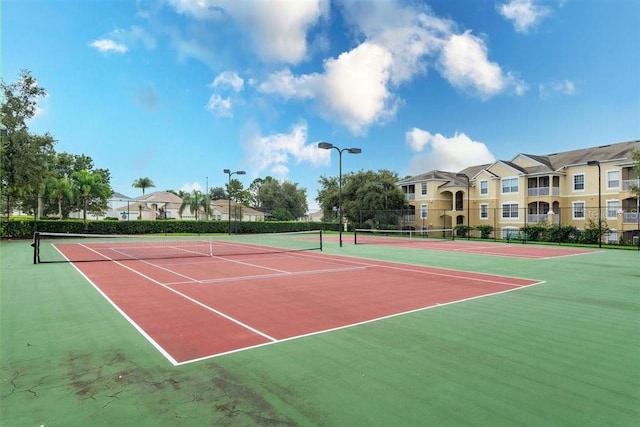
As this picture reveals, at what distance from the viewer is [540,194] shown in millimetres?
36938

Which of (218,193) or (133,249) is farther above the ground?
(218,193)

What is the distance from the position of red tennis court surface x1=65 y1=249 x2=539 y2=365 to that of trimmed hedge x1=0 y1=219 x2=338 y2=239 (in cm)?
1857

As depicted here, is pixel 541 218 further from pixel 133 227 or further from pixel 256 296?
pixel 133 227

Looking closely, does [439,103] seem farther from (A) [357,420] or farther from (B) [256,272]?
(A) [357,420]

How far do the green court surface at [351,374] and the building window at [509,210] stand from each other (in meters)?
34.6

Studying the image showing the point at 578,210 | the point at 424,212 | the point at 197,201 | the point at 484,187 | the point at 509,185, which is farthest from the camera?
the point at 197,201

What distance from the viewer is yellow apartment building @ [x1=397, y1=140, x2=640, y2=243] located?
104ft

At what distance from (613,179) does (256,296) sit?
3664 centimetres

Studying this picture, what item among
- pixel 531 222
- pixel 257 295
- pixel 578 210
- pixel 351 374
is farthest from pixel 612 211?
pixel 351 374

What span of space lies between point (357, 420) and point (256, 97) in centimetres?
3177

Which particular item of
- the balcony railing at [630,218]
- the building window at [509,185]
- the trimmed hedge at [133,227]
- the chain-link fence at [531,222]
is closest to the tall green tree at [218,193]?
the trimmed hedge at [133,227]

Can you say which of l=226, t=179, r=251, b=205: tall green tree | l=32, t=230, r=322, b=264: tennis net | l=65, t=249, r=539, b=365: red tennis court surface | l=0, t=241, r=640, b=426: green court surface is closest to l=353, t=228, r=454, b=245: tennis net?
l=32, t=230, r=322, b=264: tennis net

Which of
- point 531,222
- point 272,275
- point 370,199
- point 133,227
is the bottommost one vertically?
point 272,275

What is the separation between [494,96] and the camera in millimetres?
30375
